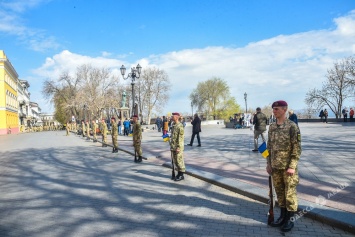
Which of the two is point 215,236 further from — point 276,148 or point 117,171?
point 117,171

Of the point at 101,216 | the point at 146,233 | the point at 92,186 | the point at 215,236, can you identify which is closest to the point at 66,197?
the point at 92,186

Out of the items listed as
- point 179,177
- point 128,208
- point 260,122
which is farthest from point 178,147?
point 260,122

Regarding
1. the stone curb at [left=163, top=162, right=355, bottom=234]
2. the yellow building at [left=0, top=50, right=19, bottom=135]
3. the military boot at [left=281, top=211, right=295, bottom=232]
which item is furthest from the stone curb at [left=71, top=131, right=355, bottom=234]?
the yellow building at [left=0, top=50, right=19, bottom=135]

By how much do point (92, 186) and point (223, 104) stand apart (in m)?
64.7

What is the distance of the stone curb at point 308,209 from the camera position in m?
3.96

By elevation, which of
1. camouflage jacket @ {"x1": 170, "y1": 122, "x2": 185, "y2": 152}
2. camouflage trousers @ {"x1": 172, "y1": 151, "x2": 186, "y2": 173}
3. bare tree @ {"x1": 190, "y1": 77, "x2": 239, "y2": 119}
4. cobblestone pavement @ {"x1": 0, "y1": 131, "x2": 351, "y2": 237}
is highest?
bare tree @ {"x1": 190, "y1": 77, "x2": 239, "y2": 119}

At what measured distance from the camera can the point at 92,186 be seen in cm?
679

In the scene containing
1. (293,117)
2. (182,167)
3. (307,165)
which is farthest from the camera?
(293,117)

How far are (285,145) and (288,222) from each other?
107cm

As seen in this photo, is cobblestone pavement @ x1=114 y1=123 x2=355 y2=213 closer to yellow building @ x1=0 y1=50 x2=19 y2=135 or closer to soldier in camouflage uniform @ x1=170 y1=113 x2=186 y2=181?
soldier in camouflage uniform @ x1=170 y1=113 x2=186 y2=181

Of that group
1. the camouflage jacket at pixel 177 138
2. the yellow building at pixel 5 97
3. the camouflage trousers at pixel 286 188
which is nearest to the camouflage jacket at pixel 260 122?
the camouflage jacket at pixel 177 138

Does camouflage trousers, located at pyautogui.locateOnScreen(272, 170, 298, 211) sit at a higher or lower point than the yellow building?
lower

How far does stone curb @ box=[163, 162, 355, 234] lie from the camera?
3.96 m

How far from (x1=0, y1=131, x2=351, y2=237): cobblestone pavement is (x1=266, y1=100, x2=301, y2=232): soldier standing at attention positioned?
0.26 m
